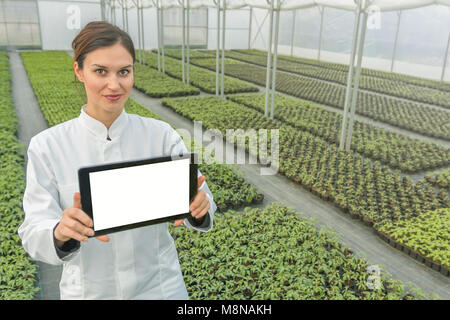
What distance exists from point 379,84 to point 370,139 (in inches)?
372

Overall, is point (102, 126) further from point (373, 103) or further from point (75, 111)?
point (373, 103)

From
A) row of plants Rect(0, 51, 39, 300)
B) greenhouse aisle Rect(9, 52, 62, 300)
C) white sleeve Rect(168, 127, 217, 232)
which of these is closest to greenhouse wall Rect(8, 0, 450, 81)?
greenhouse aisle Rect(9, 52, 62, 300)

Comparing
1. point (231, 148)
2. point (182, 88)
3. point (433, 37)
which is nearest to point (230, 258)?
point (231, 148)

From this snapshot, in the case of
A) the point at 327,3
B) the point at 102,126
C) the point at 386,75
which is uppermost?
the point at 327,3

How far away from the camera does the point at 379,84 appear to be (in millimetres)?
18562

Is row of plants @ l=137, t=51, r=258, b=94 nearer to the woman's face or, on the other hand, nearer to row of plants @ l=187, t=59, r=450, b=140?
row of plants @ l=187, t=59, r=450, b=140

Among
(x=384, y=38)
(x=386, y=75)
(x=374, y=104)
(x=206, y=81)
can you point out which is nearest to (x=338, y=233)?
(x=374, y=104)

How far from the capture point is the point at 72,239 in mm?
1459

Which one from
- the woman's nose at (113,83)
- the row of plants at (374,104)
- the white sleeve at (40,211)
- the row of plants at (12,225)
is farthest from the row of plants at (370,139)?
the white sleeve at (40,211)

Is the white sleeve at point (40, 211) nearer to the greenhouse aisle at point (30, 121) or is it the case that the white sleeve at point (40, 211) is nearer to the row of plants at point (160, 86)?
the greenhouse aisle at point (30, 121)

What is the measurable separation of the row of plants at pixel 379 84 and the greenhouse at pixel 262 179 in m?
0.10
